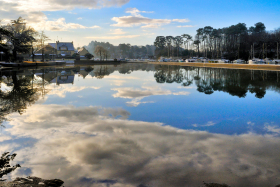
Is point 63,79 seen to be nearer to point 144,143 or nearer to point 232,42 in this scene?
point 144,143

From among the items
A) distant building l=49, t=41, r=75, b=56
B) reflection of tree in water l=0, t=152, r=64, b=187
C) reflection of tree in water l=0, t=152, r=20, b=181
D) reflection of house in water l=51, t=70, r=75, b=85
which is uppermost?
distant building l=49, t=41, r=75, b=56

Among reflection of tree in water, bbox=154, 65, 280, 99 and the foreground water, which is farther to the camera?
reflection of tree in water, bbox=154, 65, 280, 99

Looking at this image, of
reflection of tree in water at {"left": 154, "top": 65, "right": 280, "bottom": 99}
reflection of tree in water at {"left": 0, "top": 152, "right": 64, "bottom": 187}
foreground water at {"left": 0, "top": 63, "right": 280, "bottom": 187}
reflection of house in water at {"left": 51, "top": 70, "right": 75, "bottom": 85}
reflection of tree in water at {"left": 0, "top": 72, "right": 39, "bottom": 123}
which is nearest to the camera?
reflection of tree in water at {"left": 0, "top": 152, "right": 64, "bottom": 187}

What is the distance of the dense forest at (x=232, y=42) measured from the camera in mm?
83438

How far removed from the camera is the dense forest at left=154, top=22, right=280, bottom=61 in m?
83.4

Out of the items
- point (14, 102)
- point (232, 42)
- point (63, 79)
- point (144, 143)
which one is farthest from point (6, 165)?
point (232, 42)

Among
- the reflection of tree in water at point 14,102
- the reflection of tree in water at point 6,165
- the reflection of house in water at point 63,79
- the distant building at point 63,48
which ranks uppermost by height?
the distant building at point 63,48

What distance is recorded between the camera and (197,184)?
445cm

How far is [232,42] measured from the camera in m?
105

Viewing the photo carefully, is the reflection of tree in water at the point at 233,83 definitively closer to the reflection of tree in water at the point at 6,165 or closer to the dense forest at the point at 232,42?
the reflection of tree in water at the point at 6,165

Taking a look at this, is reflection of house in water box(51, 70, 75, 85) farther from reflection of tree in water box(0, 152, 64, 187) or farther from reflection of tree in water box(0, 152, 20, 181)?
reflection of tree in water box(0, 152, 64, 187)

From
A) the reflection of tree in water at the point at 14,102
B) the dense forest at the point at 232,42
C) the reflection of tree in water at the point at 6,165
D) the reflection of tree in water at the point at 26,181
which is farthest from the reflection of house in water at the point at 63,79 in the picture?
the dense forest at the point at 232,42

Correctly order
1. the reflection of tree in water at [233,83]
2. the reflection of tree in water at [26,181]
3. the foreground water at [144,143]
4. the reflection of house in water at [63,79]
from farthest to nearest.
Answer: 1. the reflection of house in water at [63,79]
2. the reflection of tree in water at [233,83]
3. the foreground water at [144,143]
4. the reflection of tree in water at [26,181]

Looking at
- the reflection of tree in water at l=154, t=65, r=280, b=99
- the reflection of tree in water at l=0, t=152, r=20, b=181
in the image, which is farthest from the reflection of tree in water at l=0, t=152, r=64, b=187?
the reflection of tree in water at l=154, t=65, r=280, b=99
